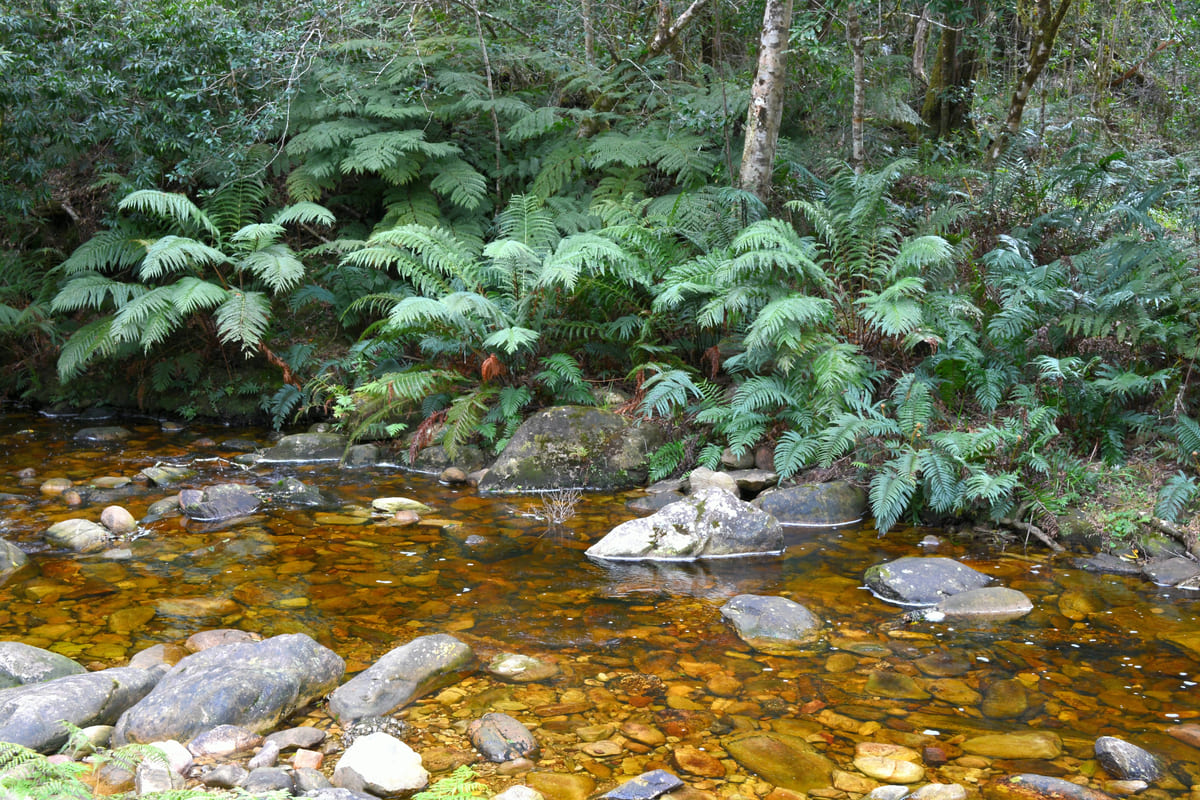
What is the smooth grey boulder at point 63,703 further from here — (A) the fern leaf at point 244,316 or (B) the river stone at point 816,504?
(A) the fern leaf at point 244,316

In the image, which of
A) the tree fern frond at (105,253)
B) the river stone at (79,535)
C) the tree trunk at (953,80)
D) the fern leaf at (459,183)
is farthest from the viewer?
→ the tree trunk at (953,80)

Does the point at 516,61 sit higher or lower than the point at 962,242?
higher

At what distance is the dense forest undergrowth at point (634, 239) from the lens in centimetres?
525

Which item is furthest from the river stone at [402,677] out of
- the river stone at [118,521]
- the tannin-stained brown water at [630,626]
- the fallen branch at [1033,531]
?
the fallen branch at [1033,531]

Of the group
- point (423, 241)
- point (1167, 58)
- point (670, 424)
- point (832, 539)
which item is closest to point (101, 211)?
point (423, 241)

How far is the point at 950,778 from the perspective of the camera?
2.65 meters

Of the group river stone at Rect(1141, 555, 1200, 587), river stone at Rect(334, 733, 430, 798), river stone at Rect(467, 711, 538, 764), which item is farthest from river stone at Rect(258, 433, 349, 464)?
river stone at Rect(1141, 555, 1200, 587)

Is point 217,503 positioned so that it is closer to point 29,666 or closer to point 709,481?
point 29,666

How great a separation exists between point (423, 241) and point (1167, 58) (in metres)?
8.51

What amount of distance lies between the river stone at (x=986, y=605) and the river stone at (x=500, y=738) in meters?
2.06

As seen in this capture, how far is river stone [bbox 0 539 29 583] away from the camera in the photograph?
14.2 feet

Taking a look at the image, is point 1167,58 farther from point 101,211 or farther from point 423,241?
point 101,211

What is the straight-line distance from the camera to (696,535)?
4.66 m

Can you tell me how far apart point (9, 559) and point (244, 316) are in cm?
271
